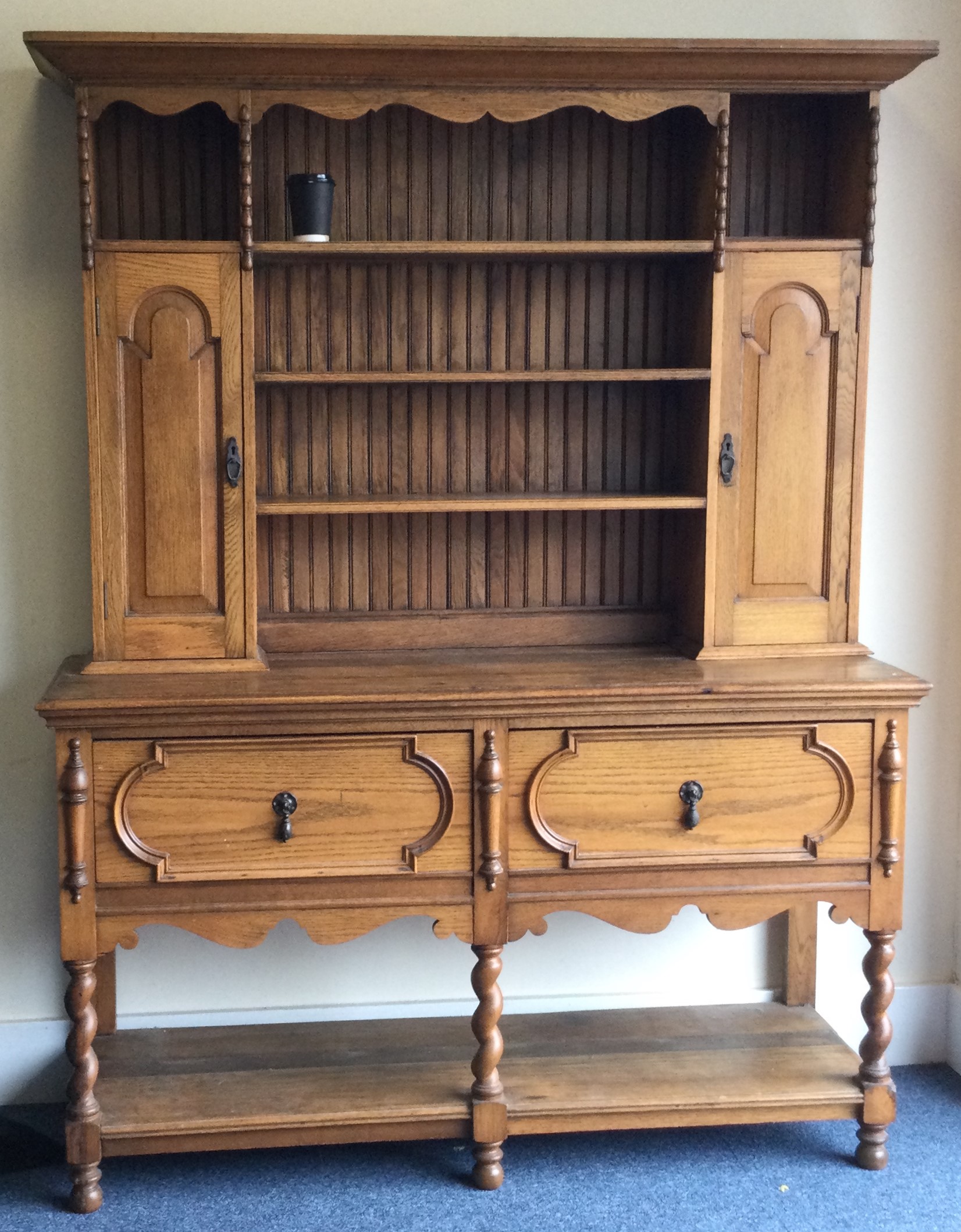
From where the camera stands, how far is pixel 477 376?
90.9 inches

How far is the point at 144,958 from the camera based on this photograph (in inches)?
104

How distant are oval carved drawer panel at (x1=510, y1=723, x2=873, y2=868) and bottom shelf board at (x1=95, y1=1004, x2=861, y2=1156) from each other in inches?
18.4

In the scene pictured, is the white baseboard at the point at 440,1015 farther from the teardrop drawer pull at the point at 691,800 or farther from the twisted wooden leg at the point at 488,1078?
the teardrop drawer pull at the point at 691,800

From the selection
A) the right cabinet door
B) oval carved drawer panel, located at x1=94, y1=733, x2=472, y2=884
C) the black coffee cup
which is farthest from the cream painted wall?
Result: oval carved drawer panel, located at x1=94, y1=733, x2=472, y2=884

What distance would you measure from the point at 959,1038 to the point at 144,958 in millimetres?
1804

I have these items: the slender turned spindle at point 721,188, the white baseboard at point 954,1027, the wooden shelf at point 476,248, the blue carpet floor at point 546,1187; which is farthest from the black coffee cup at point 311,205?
the white baseboard at point 954,1027

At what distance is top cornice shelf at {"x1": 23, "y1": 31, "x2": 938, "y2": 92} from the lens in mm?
2131

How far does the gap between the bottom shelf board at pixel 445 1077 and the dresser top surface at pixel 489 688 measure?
0.75 m

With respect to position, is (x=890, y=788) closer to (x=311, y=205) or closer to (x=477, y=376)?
(x=477, y=376)

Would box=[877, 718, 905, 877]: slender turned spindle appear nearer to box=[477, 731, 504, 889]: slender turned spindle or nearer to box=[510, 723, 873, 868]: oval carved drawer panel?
A: box=[510, 723, 873, 868]: oval carved drawer panel

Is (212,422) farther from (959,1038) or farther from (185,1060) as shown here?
(959,1038)

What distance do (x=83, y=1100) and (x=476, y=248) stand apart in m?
1.71

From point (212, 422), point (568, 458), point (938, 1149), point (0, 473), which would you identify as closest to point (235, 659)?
point (212, 422)

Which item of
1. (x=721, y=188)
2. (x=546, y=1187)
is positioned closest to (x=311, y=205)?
(x=721, y=188)
